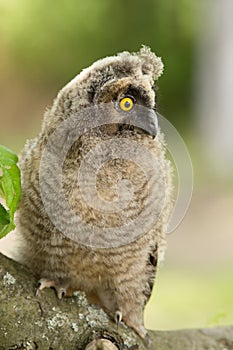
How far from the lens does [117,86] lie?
206cm

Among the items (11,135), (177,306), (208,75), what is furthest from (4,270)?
(208,75)

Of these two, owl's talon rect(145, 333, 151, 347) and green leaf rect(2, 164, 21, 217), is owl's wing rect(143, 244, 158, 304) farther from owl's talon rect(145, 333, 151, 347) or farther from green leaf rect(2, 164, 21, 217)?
green leaf rect(2, 164, 21, 217)

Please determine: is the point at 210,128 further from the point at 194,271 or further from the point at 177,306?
the point at 177,306

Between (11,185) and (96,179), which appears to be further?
(96,179)

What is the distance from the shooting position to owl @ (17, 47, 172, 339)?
2104 millimetres

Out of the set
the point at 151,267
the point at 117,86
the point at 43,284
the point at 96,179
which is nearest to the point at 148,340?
the point at 151,267

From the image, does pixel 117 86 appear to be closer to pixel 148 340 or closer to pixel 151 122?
pixel 151 122

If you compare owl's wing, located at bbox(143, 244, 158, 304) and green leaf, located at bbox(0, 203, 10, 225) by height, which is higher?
owl's wing, located at bbox(143, 244, 158, 304)

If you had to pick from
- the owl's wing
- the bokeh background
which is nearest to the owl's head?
the owl's wing

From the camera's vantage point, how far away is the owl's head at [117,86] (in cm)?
208

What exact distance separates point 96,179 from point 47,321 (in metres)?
0.45

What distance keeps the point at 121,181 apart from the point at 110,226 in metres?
0.14

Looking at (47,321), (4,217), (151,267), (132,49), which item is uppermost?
(132,49)

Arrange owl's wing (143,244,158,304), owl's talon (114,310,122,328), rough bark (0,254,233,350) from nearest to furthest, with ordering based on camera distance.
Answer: rough bark (0,254,233,350) → owl's talon (114,310,122,328) → owl's wing (143,244,158,304)
